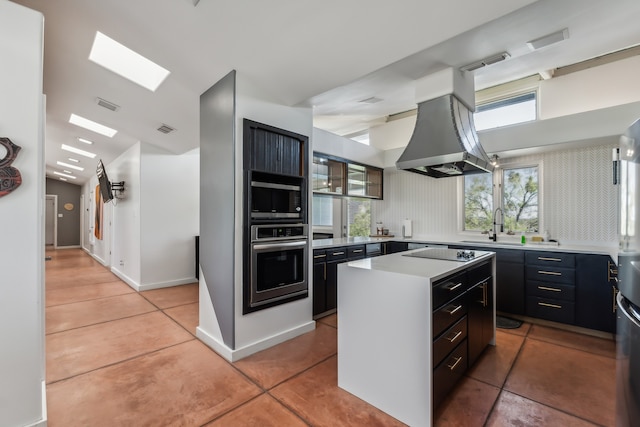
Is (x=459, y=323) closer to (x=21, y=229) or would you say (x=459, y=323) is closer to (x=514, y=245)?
(x=514, y=245)

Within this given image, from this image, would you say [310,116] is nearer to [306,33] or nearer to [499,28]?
[306,33]

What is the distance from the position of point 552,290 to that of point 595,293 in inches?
14.0

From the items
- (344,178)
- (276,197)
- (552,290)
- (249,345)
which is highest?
(344,178)

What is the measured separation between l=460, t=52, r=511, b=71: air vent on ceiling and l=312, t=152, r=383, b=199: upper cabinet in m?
2.11

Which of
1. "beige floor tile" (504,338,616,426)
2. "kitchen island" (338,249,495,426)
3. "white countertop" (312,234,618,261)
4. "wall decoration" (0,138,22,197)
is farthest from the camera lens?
"white countertop" (312,234,618,261)

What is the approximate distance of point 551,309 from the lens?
129 inches

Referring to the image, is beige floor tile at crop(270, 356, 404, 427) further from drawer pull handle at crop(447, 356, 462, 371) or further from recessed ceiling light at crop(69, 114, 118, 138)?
recessed ceiling light at crop(69, 114, 118, 138)

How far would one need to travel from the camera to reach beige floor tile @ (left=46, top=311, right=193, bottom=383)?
2.53m

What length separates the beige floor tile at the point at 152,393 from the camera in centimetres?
186

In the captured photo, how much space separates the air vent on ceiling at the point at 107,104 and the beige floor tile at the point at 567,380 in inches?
202

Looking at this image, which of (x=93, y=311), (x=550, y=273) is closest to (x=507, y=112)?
(x=550, y=273)

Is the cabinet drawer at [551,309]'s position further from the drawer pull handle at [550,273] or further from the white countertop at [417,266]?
the white countertop at [417,266]

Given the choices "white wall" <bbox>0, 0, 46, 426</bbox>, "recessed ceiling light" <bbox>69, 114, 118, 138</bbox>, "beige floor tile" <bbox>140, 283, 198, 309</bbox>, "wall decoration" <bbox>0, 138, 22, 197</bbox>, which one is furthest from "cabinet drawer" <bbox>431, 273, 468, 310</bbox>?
"recessed ceiling light" <bbox>69, 114, 118, 138</bbox>

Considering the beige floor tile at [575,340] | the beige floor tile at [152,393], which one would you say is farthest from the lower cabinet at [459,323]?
the beige floor tile at [152,393]
